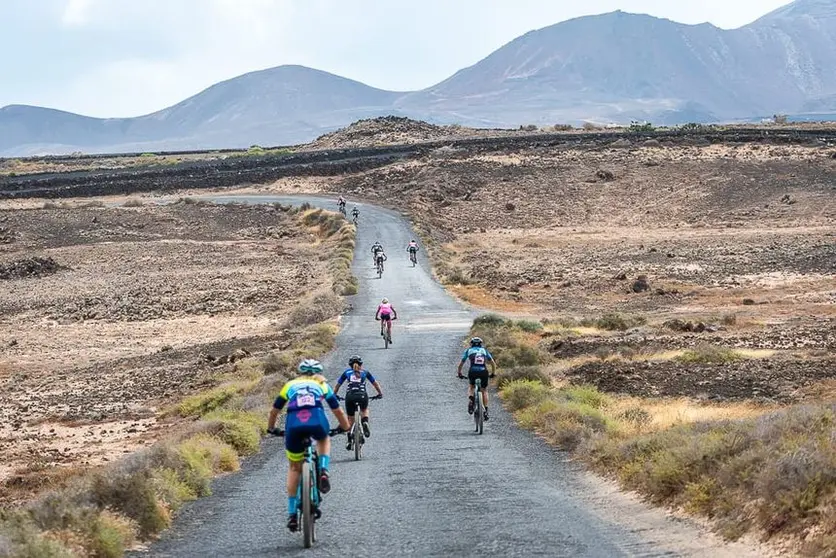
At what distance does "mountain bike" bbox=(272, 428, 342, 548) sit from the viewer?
12734 mm

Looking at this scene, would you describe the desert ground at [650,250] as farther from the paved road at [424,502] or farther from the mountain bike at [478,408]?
the paved road at [424,502]

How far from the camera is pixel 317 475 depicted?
13172 millimetres

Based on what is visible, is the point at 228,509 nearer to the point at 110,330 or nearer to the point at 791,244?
the point at 110,330

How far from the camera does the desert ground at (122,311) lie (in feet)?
91.6

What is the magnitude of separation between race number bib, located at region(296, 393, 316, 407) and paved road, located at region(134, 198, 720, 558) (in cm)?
168

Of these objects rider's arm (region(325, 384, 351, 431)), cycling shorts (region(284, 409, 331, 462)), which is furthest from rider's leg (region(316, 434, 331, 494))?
rider's arm (region(325, 384, 351, 431))

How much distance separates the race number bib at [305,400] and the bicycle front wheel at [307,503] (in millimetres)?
689

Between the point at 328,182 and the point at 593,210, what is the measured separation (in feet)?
104

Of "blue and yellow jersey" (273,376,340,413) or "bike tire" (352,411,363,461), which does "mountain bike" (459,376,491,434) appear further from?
"blue and yellow jersey" (273,376,340,413)

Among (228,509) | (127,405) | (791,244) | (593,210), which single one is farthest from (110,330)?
(593,210)

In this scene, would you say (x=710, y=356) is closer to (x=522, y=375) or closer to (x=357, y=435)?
(x=522, y=375)

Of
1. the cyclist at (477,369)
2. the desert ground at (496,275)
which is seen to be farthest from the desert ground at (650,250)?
the cyclist at (477,369)

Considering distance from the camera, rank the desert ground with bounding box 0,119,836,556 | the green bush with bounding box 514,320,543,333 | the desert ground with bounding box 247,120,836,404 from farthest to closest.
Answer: the green bush with bounding box 514,320,543,333 < the desert ground with bounding box 247,120,836,404 < the desert ground with bounding box 0,119,836,556

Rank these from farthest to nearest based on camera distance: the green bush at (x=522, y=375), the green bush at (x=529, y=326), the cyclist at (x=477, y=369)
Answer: the green bush at (x=529, y=326), the green bush at (x=522, y=375), the cyclist at (x=477, y=369)
